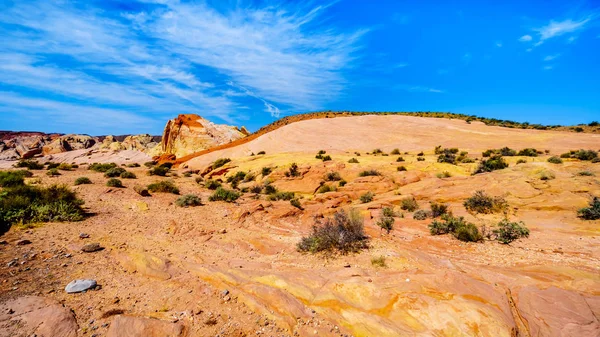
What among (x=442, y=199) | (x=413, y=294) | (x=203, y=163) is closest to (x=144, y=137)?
(x=203, y=163)

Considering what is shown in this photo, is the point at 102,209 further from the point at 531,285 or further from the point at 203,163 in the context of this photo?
the point at 203,163

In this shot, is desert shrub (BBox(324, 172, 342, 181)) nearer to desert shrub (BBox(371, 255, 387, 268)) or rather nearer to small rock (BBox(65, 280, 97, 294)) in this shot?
desert shrub (BBox(371, 255, 387, 268))

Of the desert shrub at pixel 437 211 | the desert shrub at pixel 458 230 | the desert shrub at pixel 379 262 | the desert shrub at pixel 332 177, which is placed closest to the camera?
the desert shrub at pixel 379 262

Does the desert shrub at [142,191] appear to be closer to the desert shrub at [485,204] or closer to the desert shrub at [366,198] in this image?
the desert shrub at [366,198]

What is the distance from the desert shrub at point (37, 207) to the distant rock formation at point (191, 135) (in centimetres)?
3240

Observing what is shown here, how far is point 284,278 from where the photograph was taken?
527 centimetres

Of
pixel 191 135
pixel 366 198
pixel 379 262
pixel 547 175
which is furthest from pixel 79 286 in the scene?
pixel 191 135

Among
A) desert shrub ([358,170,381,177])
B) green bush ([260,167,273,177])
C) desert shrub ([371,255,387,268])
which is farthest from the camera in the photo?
green bush ([260,167,273,177])

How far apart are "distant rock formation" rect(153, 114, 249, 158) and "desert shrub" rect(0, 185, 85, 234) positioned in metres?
32.4

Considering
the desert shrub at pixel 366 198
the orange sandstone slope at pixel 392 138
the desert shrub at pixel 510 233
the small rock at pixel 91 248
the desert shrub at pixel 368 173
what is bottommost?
the desert shrub at pixel 510 233

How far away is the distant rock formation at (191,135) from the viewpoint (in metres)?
42.0

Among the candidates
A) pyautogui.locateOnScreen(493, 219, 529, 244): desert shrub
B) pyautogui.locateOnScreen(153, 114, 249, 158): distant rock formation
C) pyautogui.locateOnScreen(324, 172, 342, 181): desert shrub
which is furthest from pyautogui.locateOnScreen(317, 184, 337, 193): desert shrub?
pyautogui.locateOnScreen(153, 114, 249, 158): distant rock formation

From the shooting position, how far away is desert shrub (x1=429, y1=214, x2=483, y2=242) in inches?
319

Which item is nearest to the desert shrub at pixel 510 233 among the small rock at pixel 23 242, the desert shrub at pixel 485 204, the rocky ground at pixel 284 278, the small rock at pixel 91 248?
the rocky ground at pixel 284 278
